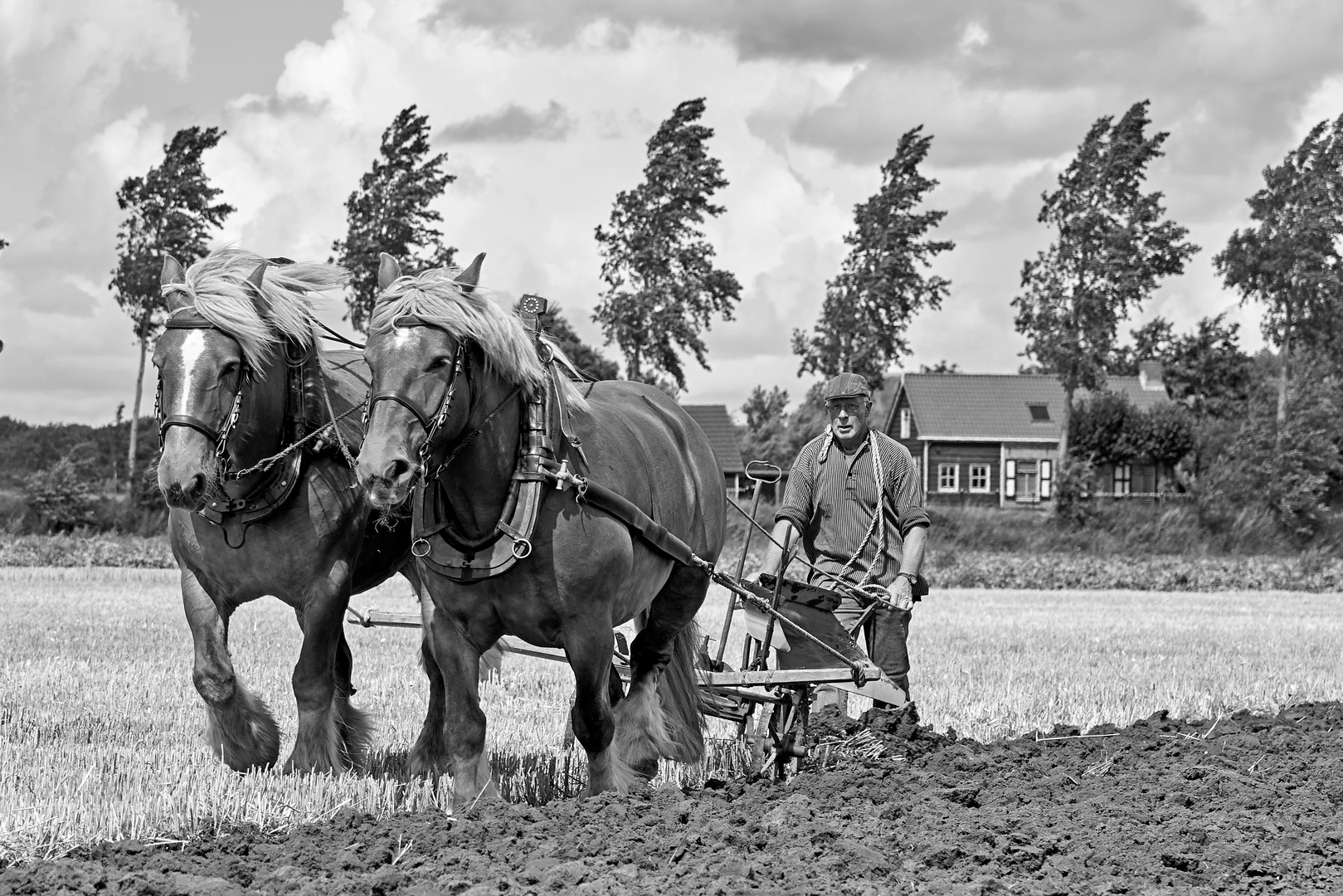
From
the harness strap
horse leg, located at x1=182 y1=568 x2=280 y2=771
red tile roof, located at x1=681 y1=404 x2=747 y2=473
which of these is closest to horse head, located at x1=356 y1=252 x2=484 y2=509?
the harness strap

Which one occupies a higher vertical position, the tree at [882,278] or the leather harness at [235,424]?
the tree at [882,278]

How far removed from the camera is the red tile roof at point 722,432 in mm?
46281

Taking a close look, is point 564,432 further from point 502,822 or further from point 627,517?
point 502,822

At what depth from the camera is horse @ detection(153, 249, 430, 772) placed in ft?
18.1

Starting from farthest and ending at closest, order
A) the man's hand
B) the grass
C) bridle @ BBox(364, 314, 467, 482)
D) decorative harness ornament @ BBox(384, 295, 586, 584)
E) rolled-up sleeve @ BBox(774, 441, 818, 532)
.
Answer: rolled-up sleeve @ BBox(774, 441, 818, 532) → the man's hand → the grass → decorative harness ornament @ BBox(384, 295, 586, 584) → bridle @ BBox(364, 314, 467, 482)

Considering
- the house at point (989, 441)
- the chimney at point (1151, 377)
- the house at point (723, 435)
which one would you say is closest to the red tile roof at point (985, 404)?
the house at point (989, 441)

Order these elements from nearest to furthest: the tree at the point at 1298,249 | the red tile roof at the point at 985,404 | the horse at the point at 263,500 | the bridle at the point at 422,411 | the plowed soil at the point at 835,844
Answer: the plowed soil at the point at 835,844 < the bridle at the point at 422,411 < the horse at the point at 263,500 < the tree at the point at 1298,249 < the red tile roof at the point at 985,404

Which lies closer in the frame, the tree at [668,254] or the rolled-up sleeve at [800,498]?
the rolled-up sleeve at [800,498]

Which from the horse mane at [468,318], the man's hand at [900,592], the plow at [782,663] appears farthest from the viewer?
the man's hand at [900,592]

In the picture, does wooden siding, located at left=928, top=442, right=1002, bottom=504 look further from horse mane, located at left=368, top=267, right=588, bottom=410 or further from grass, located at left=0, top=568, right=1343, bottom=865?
horse mane, located at left=368, top=267, right=588, bottom=410

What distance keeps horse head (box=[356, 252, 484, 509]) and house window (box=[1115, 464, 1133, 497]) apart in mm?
50714

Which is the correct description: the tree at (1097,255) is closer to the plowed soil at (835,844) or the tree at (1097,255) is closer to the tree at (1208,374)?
the tree at (1208,374)

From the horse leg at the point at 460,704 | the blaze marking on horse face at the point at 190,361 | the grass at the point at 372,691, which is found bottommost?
the grass at the point at 372,691

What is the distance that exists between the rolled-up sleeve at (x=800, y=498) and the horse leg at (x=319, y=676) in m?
2.25
